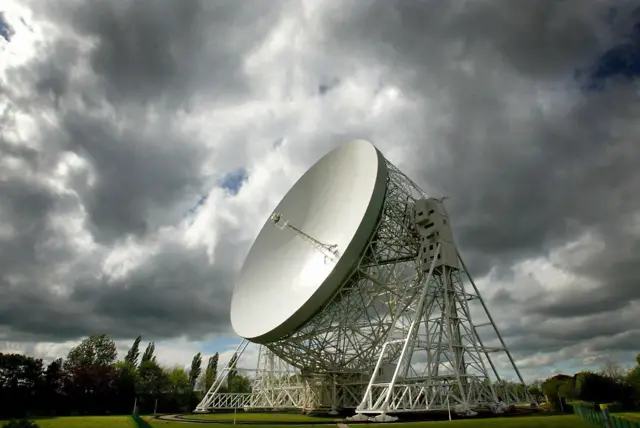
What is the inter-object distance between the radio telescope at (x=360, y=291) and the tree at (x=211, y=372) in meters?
36.3

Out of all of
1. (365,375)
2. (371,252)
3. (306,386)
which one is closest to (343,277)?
(371,252)

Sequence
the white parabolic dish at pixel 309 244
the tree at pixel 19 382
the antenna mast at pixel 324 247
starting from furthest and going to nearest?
the tree at pixel 19 382 → the antenna mast at pixel 324 247 → the white parabolic dish at pixel 309 244

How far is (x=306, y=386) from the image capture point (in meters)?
30.2

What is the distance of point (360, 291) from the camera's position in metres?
24.0

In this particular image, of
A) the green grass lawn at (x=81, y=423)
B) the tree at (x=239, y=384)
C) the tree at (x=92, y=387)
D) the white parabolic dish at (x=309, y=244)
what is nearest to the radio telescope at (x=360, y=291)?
the white parabolic dish at (x=309, y=244)

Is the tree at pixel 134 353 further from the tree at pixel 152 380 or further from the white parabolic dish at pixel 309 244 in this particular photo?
the white parabolic dish at pixel 309 244

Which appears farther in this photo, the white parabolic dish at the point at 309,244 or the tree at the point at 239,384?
the tree at the point at 239,384

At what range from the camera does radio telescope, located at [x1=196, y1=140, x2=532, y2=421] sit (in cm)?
2252

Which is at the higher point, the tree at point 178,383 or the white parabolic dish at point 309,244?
the white parabolic dish at point 309,244

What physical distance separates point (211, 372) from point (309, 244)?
44960mm

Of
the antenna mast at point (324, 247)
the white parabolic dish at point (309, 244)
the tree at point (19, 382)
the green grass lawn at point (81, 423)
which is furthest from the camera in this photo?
the tree at point (19, 382)

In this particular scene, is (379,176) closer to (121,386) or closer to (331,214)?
(331,214)

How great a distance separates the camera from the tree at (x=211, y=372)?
60531 millimetres

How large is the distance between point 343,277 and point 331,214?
170 inches
